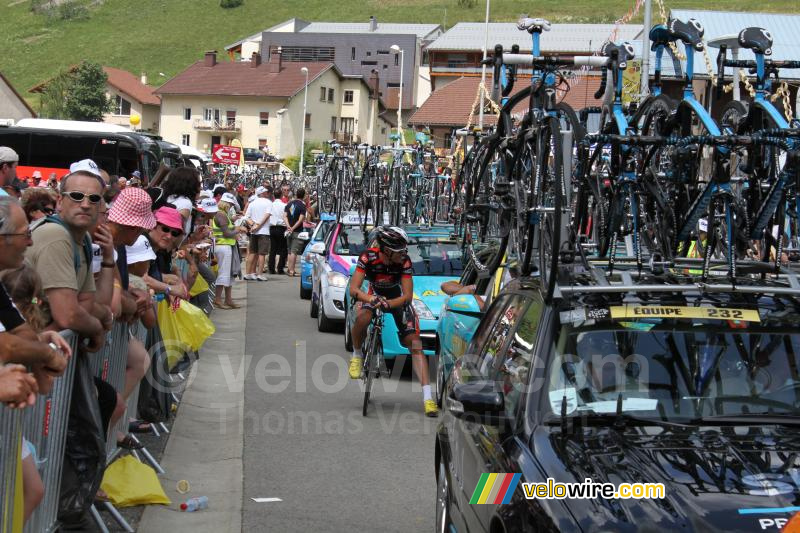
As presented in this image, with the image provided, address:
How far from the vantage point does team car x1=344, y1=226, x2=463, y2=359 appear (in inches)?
516

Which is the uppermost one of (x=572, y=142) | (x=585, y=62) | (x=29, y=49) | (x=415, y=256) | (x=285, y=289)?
(x=29, y=49)

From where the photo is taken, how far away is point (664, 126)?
7996 mm

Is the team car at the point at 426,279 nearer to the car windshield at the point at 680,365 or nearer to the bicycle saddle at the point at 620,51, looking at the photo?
the bicycle saddle at the point at 620,51

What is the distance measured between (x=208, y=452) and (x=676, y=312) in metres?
5.30

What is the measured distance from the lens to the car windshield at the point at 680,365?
496cm

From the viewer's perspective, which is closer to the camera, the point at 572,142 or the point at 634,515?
the point at 634,515

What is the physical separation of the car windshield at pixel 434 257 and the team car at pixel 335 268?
63.8 inches

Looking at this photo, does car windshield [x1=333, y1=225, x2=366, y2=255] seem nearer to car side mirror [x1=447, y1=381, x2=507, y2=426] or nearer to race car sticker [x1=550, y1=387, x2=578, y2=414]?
car side mirror [x1=447, y1=381, x2=507, y2=426]

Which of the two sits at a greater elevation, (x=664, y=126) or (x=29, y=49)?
(x=29, y=49)

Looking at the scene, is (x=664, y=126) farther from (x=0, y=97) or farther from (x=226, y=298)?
(x=0, y=97)

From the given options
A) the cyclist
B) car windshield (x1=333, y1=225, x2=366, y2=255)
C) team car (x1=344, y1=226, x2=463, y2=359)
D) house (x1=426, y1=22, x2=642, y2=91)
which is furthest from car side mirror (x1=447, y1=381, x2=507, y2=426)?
house (x1=426, y1=22, x2=642, y2=91)

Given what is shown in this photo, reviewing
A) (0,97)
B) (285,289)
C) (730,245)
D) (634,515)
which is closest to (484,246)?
(730,245)

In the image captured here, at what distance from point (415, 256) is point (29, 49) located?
5566 inches

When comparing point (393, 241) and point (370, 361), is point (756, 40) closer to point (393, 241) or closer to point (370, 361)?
point (393, 241)
